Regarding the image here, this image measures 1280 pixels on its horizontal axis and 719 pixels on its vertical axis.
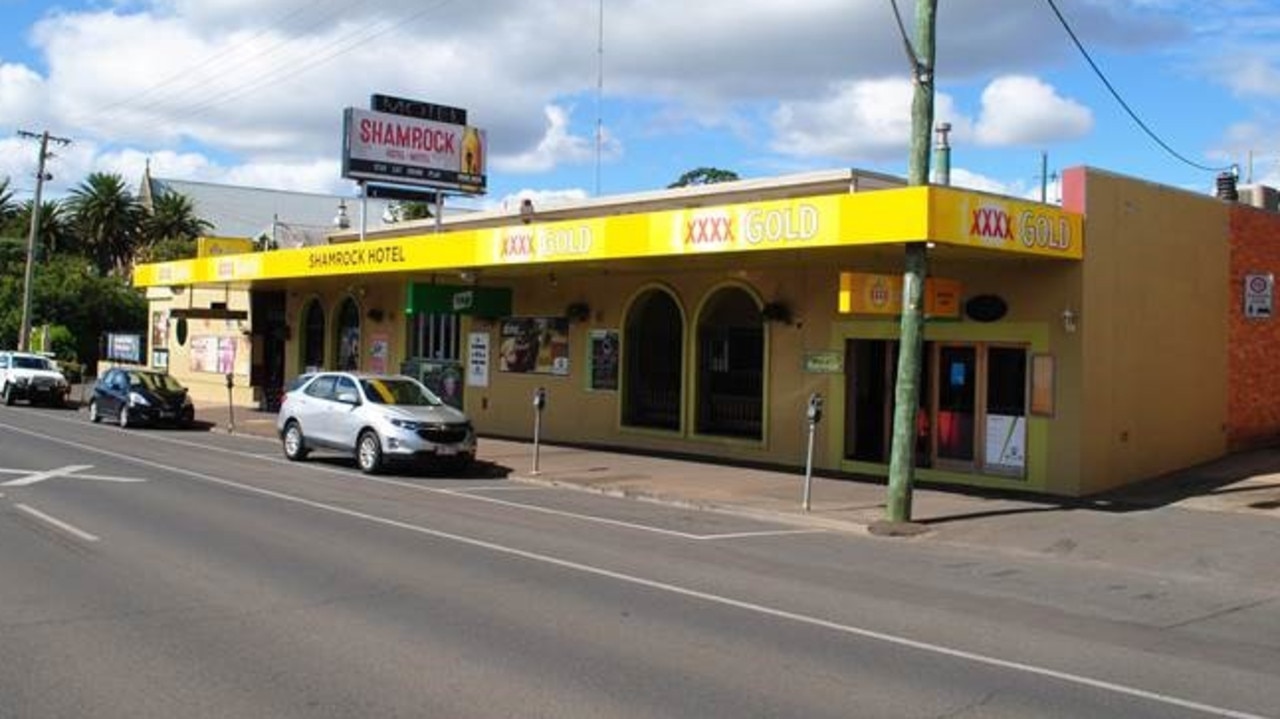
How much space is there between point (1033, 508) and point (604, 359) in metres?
10.4

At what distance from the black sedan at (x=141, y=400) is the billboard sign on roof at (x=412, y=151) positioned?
6764mm

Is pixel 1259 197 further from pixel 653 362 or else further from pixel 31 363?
pixel 31 363

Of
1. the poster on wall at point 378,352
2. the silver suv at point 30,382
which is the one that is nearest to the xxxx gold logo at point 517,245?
the poster on wall at point 378,352

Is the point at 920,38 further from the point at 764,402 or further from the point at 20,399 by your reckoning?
the point at 20,399

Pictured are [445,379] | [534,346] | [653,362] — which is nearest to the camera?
[653,362]

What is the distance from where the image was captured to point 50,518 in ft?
39.5

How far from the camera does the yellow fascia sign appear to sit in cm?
1477

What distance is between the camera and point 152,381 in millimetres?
28875

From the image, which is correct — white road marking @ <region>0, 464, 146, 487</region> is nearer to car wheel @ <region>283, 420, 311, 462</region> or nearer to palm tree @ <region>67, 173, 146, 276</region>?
car wheel @ <region>283, 420, 311, 462</region>

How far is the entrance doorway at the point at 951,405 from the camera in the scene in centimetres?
1752

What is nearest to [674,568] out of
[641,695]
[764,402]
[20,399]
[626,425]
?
[641,695]

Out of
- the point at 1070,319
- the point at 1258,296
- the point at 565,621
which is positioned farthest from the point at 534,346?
the point at 565,621

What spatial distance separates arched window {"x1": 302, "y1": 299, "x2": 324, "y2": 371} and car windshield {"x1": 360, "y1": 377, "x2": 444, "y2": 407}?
46.2 feet

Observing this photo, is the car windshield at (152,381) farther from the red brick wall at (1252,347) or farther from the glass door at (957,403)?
the red brick wall at (1252,347)
